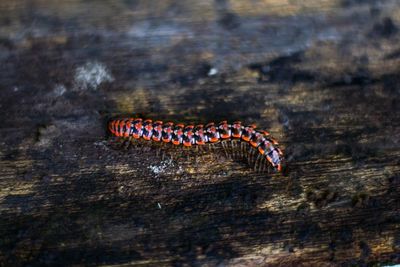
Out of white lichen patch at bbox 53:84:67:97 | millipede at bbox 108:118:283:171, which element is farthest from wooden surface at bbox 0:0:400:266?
millipede at bbox 108:118:283:171

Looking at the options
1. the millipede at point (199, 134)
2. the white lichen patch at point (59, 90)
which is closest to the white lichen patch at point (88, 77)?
the white lichen patch at point (59, 90)

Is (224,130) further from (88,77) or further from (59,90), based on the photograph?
(59,90)

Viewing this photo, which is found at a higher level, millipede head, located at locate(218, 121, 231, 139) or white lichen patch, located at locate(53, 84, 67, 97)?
white lichen patch, located at locate(53, 84, 67, 97)

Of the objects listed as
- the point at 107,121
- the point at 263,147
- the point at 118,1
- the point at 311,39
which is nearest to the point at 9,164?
the point at 107,121

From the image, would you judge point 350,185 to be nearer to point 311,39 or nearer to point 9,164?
point 311,39

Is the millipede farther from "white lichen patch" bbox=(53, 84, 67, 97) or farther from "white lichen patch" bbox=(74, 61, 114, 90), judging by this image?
"white lichen patch" bbox=(53, 84, 67, 97)

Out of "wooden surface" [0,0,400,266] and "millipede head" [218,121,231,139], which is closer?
"wooden surface" [0,0,400,266]

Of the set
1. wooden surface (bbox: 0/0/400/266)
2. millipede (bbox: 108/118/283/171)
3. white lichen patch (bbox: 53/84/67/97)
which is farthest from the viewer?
white lichen patch (bbox: 53/84/67/97)
